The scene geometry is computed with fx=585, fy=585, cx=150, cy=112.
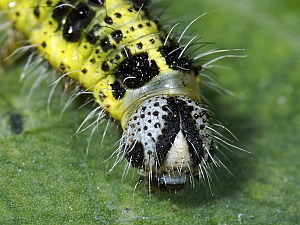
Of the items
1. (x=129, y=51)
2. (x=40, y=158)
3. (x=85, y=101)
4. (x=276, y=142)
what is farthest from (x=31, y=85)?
(x=276, y=142)

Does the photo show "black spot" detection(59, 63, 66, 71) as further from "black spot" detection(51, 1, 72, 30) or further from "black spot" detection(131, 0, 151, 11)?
"black spot" detection(131, 0, 151, 11)

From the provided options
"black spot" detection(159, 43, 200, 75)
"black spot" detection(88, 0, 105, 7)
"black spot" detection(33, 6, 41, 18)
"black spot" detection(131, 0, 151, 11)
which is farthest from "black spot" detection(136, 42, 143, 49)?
"black spot" detection(33, 6, 41, 18)

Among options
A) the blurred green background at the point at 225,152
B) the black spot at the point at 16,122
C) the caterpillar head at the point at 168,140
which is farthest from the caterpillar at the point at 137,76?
the black spot at the point at 16,122

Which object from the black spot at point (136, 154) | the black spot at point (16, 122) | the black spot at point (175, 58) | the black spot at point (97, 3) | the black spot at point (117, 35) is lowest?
the black spot at point (136, 154)

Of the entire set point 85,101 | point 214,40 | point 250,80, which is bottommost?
point 85,101

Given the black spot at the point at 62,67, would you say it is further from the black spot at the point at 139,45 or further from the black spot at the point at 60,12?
the black spot at the point at 139,45

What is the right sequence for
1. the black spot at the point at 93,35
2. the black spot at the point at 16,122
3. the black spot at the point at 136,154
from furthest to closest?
the black spot at the point at 16,122, the black spot at the point at 93,35, the black spot at the point at 136,154

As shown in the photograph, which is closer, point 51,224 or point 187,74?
point 51,224

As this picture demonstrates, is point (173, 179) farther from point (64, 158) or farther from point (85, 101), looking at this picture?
point (85, 101)
